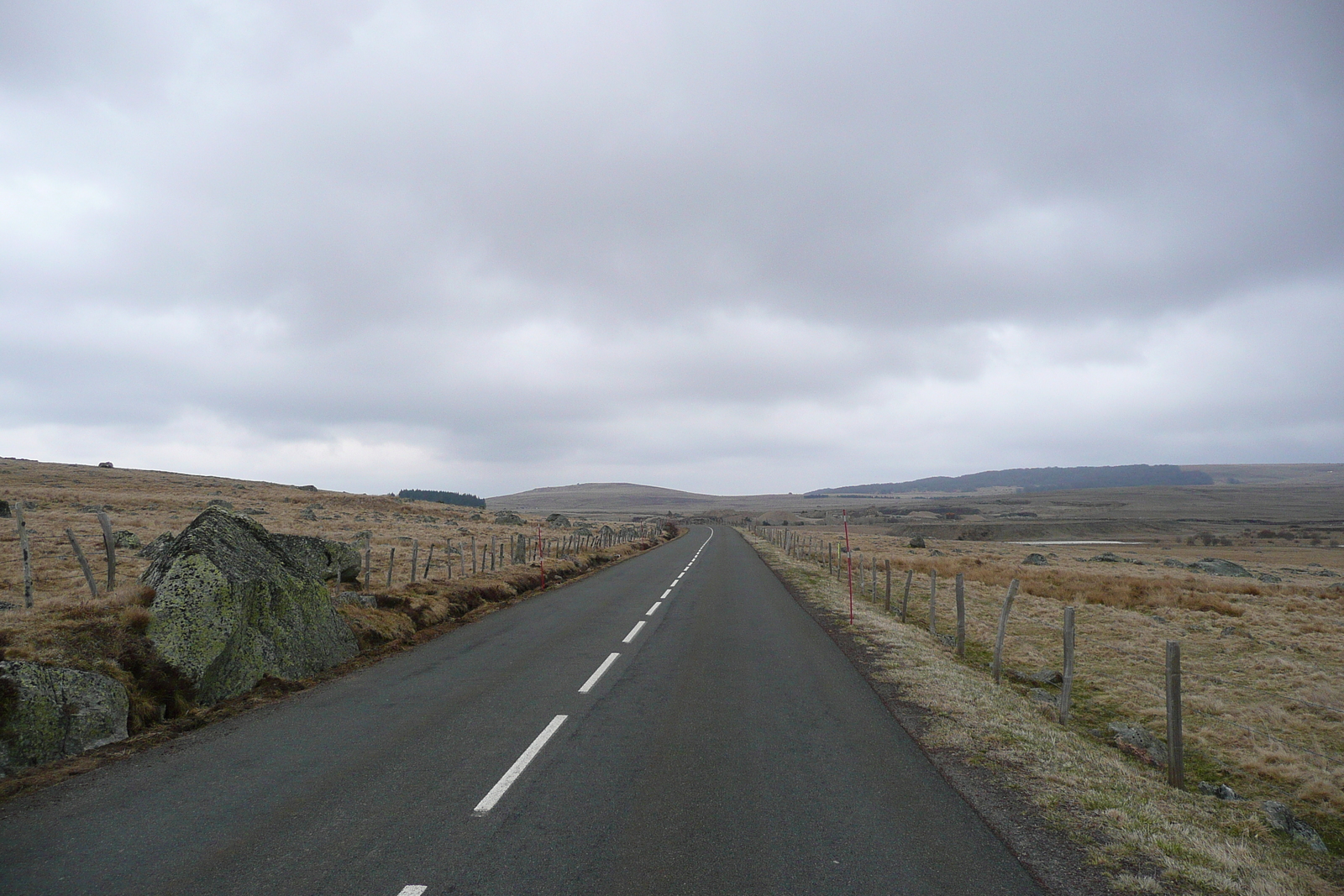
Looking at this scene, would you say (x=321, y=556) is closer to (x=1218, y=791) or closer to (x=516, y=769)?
(x=516, y=769)

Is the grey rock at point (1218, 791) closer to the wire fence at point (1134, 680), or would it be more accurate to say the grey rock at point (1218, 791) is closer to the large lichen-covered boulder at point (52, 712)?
the wire fence at point (1134, 680)

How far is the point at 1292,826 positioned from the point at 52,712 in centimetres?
1328

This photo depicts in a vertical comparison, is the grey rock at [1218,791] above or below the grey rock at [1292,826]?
below

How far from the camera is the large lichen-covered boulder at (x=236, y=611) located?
379 inches

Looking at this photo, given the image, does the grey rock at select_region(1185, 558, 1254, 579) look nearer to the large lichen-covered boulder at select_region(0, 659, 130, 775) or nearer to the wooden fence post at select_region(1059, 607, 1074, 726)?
the wooden fence post at select_region(1059, 607, 1074, 726)

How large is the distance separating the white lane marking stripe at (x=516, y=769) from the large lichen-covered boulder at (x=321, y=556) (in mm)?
7028

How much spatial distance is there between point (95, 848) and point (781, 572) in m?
29.5

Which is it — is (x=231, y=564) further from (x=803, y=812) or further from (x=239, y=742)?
(x=803, y=812)

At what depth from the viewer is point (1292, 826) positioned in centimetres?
717

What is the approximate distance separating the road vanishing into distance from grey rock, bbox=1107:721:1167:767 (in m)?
3.98


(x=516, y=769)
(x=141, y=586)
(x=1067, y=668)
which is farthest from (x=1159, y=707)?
(x=141, y=586)

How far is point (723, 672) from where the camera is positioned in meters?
11.6

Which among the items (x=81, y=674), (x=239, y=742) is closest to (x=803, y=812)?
(x=239, y=742)

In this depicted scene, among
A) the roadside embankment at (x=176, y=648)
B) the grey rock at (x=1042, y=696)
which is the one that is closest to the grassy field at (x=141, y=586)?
the roadside embankment at (x=176, y=648)
